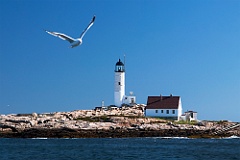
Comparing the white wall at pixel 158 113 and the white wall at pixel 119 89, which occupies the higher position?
the white wall at pixel 119 89

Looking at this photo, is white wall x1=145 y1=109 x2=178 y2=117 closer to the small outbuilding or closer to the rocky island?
the small outbuilding

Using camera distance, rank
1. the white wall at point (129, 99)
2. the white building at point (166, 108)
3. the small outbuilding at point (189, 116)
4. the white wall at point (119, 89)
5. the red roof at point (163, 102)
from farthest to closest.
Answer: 1. the white wall at point (119, 89)
2. the white wall at point (129, 99)
3. the small outbuilding at point (189, 116)
4. the red roof at point (163, 102)
5. the white building at point (166, 108)

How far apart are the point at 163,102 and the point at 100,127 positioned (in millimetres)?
14972

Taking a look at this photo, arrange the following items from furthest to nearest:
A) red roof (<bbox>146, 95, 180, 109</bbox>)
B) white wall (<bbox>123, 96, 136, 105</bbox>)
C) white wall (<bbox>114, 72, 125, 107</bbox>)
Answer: white wall (<bbox>114, 72, 125, 107</bbox>), white wall (<bbox>123, 96, 136, 105</bbox>), red roof (<bbox>146, 95, 180, 109</bbox>)

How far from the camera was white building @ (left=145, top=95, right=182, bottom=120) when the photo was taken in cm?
7506

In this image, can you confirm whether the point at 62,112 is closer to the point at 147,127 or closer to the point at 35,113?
the point at 35,113

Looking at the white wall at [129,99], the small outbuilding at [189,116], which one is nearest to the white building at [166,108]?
the small outbuilding at [189,116]

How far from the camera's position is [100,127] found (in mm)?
64875

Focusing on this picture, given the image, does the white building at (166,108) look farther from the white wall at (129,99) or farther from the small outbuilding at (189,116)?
the white wall at (129,99)

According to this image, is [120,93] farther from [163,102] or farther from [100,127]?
[100,127]

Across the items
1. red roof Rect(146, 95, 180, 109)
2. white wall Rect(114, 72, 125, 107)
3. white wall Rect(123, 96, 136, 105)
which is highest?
white wall Rect(114, 72, 125, 107)

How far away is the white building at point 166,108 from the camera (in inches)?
2955

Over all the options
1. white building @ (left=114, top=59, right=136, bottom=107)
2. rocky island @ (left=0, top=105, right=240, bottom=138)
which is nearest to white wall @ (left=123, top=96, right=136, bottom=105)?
white building @ (left=114, top=59, right=136, bottom=107)

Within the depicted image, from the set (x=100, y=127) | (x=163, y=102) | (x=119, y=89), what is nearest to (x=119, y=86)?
(x=119, y=89)
